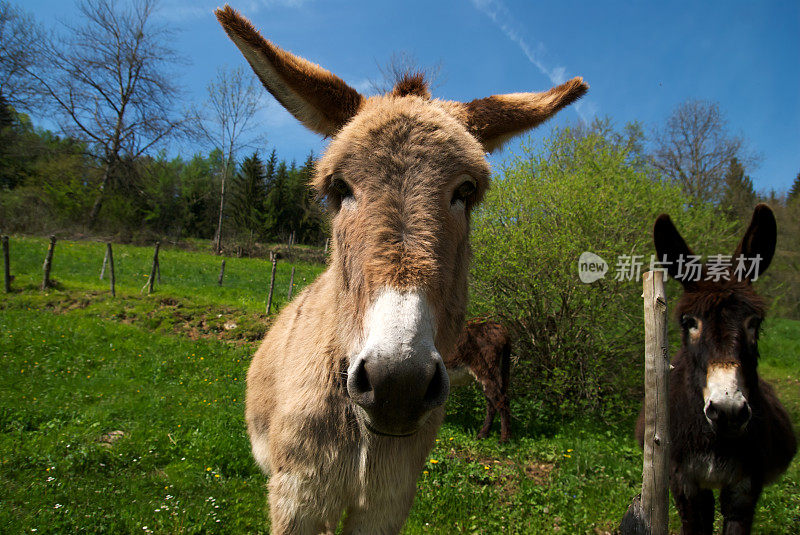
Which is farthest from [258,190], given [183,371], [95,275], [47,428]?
[47,428]

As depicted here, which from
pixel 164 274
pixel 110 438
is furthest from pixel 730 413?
pixel 164 274

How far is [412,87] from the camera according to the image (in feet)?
7.61

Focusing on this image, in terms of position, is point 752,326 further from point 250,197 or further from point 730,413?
point 250,197

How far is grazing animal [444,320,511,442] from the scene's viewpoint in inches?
270

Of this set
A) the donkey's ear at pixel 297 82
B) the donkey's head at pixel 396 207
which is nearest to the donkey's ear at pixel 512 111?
the donkey's head at pixel 396 207

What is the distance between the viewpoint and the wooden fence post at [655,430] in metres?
2.28

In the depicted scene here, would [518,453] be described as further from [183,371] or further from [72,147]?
[72,147]

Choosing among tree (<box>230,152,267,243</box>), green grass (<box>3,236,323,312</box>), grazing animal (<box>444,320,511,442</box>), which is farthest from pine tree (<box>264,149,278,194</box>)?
grazing animal (<box>444,320,511,442</box>)

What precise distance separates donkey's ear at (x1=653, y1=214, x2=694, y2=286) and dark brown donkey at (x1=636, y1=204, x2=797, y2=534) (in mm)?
234

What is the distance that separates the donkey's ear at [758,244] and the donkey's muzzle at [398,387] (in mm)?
4067

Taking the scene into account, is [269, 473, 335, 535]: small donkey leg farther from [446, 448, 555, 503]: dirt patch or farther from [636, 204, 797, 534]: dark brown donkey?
[446, 448, 555, 503]: dirt patch

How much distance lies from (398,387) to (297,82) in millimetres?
1636

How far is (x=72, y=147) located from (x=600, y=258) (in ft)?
126

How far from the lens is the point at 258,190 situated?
41750mm
